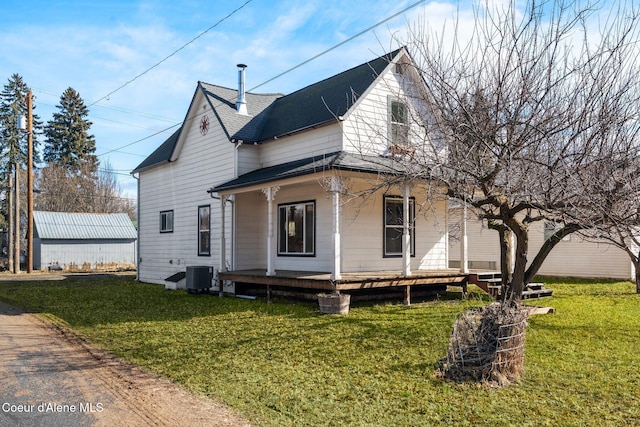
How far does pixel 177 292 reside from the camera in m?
15.8

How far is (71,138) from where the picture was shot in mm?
49469

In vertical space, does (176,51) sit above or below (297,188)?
above

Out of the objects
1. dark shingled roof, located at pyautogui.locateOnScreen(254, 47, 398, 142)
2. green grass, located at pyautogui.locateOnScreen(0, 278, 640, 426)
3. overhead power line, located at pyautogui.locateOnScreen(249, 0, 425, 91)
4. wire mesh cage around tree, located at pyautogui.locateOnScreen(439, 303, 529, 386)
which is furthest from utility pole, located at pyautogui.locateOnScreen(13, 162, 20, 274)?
wire mesh cage around tree, located at pyautogui.locateOnScreen(439, 303, 529, 386)

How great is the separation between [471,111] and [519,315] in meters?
2.87

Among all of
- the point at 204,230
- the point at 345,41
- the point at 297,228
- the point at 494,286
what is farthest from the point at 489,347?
the point at 204,230

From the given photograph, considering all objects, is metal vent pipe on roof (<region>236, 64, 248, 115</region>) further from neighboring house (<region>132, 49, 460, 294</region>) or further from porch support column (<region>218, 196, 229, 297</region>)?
porch support column (<region>218, 196, 229, 297</region>)

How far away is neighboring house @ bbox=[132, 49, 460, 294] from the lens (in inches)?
472

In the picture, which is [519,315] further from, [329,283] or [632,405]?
[329,283]

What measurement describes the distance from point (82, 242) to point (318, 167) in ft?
83.7

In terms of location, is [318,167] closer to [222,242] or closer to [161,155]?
[222,242]

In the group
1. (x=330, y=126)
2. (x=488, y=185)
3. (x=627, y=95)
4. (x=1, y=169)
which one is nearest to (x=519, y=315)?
(x=488, y=185)

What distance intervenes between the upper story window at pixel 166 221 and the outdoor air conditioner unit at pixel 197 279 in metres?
4.05

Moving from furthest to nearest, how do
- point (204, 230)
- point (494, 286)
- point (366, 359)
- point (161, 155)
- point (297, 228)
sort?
point (161, 155) → point (204, 230) → point (297, 228) → point (494, 286) → point (366, 359)

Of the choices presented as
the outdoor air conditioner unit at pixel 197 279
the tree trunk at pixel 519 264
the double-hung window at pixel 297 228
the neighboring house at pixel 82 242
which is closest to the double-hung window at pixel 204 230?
the outdoor air conditioner unit at pixel 197 279
